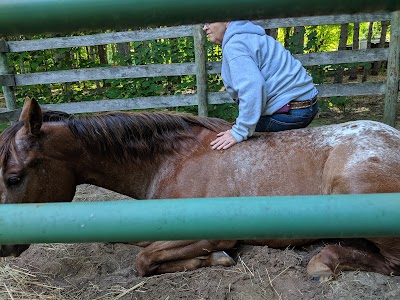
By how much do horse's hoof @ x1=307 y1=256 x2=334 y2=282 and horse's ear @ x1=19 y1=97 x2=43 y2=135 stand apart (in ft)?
6.82

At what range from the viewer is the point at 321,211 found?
2.37 feet

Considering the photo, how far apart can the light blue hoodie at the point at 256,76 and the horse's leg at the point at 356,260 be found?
1066 mm

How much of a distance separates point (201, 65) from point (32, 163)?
13.2ft

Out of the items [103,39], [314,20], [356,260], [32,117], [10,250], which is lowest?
[356,260]

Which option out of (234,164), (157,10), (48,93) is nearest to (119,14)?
(157,10)

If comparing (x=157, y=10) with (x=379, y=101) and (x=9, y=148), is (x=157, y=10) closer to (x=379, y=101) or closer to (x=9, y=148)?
(x=9, y=148)

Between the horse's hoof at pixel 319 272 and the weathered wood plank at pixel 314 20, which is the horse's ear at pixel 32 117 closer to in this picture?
the horse's hoof at pixel 319 272

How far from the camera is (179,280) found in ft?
9.09

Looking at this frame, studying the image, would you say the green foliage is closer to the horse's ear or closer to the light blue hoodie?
the light blue hoodie

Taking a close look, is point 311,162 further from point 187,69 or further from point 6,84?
point 6,84

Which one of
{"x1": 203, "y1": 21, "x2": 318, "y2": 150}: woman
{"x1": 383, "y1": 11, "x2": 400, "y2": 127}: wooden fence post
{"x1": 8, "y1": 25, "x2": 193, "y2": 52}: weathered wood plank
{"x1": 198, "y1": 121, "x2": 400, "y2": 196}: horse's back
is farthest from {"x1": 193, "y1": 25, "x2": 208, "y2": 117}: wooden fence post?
{"x1": 198, "y1": 121, "x2": 400, "y2": 196}: horse's back

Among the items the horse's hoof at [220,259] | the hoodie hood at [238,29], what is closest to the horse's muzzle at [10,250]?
the horse's hoof at [220,259]

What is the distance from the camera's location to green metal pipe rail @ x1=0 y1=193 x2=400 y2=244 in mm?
718

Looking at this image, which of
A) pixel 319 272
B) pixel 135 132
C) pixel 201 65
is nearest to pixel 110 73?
pixel 201 65
